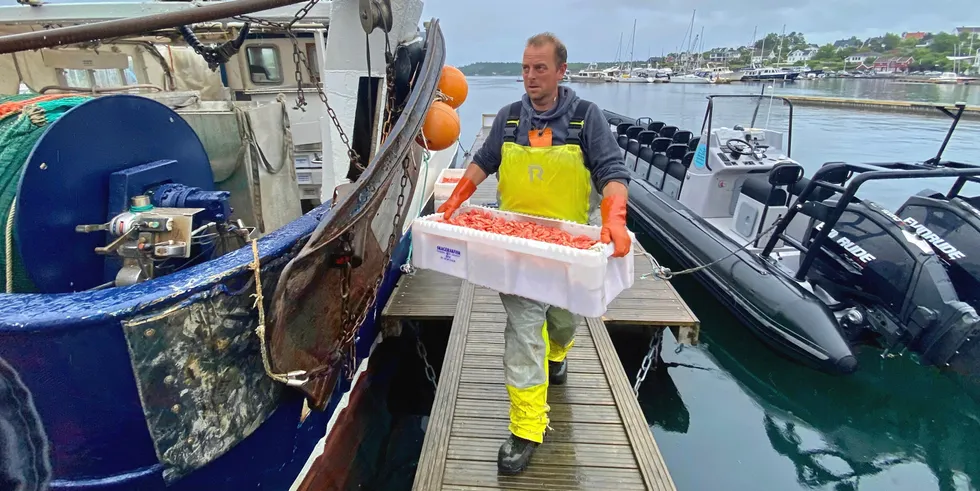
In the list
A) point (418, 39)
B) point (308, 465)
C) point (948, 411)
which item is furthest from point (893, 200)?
point (308, 465)

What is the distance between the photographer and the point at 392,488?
408cm

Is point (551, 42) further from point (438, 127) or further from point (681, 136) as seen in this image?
point (681, 136)

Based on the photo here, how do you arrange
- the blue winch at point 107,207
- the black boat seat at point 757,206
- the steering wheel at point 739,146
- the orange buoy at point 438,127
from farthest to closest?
the steering wheel at point 739,146
the black boat seat at point 757,206
the orange buoy at point 438,127
the blue winch at point 107,207

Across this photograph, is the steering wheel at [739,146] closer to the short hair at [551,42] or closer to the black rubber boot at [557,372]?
the black rubber boot at [557,372]

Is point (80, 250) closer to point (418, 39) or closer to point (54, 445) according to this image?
point (54, 445)

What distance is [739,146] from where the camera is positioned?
7523 millimetres

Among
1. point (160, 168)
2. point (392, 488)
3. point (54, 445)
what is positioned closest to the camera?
point (54, 445)

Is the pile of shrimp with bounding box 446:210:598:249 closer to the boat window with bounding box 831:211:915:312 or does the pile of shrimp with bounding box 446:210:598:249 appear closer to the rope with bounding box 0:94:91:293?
the rope with bounding box 0:94:91:293

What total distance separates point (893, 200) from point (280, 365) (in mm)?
13449

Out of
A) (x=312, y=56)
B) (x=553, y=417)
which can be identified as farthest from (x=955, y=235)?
(x=312, y=56)

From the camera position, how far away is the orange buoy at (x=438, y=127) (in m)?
3.04

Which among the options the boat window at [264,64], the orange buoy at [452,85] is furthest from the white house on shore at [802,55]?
the orange buoy at [452,85]

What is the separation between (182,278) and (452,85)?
2291mm

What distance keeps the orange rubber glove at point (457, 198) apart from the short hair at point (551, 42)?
0.80 metres
